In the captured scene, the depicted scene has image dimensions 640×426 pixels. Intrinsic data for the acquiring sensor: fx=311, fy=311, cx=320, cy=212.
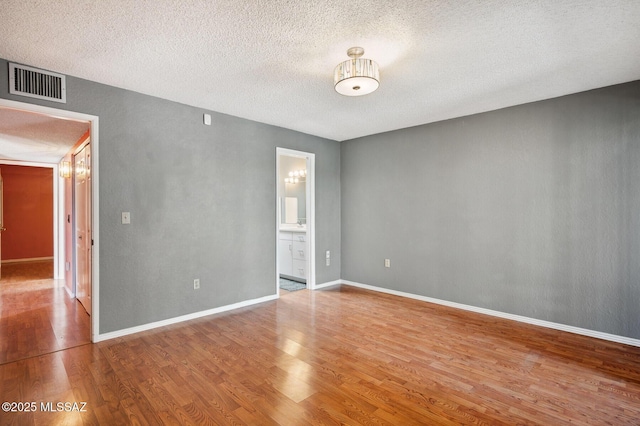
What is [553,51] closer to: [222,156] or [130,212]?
[222,156]

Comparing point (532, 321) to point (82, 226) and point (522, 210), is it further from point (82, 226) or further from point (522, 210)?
point (82, 226)

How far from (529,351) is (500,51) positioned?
2.62m

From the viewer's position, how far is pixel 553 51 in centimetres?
245

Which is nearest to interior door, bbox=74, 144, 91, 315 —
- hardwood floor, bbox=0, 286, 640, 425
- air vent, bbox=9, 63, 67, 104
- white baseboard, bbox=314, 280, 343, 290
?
air vent, bbox=9, 63, 67, 104

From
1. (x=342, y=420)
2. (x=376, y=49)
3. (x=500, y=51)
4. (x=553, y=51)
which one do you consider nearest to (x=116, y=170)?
(x=376, y=49)

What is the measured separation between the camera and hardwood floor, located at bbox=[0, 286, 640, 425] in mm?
1949

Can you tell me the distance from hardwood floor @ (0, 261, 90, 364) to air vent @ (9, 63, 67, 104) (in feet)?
7.46

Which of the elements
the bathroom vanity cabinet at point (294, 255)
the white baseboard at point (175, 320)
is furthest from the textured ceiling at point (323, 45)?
the bathroom vanity cabinet at point (294, 255)

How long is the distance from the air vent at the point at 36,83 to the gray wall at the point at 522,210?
397 cm

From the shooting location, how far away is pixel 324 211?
5355 mm

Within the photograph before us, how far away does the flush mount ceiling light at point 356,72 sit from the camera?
2395 mm

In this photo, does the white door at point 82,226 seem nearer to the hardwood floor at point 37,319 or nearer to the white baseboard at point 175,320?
the hardwood floor at point 37,319

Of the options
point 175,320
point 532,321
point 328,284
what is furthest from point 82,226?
point 532,321

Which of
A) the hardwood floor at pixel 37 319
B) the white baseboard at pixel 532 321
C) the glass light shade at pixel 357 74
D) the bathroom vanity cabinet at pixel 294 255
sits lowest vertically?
the white baseboard at pixel 532 321
